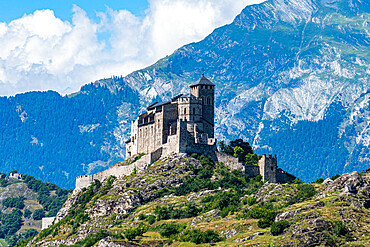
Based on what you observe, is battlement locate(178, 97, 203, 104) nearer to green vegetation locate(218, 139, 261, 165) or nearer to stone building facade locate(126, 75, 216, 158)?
stone building facade locate(126, 75, 216, 158)

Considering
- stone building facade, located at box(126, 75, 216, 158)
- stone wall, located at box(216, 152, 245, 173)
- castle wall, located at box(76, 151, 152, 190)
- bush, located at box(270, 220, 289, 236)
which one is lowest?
bush, located at box(270, 220, 289, 236)

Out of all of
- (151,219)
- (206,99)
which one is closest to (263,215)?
(151,219)

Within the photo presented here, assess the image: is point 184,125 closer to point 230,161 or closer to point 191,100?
point 191,100

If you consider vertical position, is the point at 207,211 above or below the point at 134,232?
above

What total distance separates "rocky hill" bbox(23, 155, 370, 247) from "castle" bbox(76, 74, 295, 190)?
2749 mm

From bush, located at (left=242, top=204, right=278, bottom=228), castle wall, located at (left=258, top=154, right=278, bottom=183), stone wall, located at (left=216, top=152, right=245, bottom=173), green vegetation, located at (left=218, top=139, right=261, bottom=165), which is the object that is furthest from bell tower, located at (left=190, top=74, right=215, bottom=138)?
bush, located at (left=242, top=204, right=278, bottom=228)

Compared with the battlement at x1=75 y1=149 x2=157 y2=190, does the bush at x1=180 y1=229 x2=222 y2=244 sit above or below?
below

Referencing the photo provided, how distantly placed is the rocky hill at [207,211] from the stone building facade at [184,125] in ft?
12.1

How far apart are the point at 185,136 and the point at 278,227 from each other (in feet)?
209

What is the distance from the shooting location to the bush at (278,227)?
340 feet

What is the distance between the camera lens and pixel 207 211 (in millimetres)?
135125

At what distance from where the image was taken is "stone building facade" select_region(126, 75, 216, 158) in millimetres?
165750

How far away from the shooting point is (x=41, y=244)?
561 ft

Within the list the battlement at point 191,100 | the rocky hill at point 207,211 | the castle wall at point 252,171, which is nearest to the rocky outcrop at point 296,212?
the rocky hill at point 207,211
